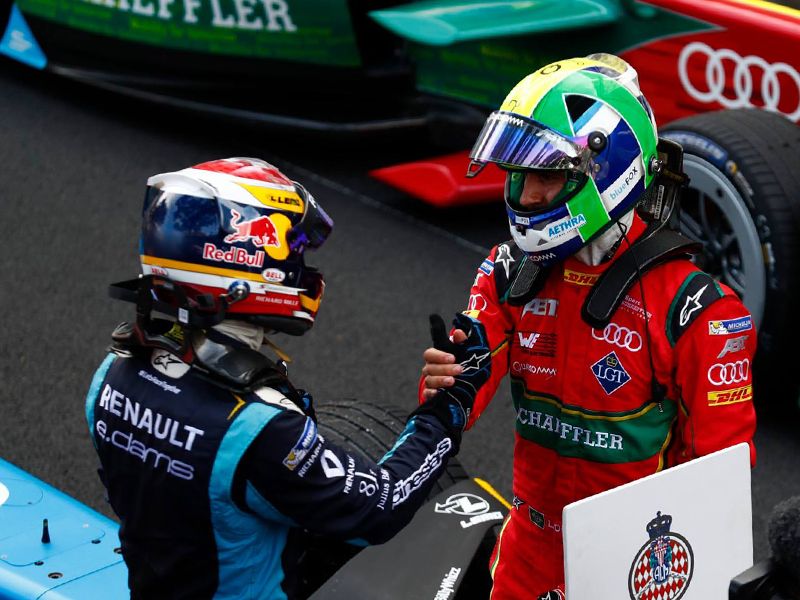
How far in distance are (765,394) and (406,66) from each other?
270 cm

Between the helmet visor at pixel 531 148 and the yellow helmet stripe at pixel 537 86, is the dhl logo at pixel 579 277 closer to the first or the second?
the helmet visor at pixel 531 148

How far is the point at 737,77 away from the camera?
4781 millimetres

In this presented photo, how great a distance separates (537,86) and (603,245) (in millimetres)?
335

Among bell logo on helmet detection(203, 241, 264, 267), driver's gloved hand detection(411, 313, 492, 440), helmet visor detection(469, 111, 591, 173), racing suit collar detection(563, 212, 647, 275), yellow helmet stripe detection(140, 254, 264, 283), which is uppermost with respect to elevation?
helmet visor detection(469, 111, 591, 173)

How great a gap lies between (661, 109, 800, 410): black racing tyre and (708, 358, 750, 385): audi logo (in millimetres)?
1961

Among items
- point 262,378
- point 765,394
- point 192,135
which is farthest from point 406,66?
point 262,378

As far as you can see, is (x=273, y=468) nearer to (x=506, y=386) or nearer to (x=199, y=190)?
(x=199, y=190)

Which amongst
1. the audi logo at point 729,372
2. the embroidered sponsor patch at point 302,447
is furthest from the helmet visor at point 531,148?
the embroidered sponsor patch at point 302,447

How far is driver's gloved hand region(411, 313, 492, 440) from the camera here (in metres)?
2.42

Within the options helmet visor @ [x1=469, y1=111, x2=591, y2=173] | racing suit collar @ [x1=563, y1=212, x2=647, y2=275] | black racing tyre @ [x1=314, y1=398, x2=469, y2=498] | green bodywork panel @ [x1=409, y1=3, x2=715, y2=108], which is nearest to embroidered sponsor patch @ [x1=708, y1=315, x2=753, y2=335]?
racing suit collar @ [x1=563, y1=212, x2=647, y2=275]

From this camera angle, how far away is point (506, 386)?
16.0ft

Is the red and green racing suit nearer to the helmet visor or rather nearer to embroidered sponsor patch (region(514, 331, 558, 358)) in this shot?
embroidered sponsor patch (region(514, 331, 558, 358))

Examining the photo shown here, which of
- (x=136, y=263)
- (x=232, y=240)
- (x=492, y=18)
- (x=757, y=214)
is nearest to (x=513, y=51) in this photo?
(x=492, y=18)

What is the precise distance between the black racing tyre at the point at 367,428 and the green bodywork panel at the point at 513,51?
224cm
